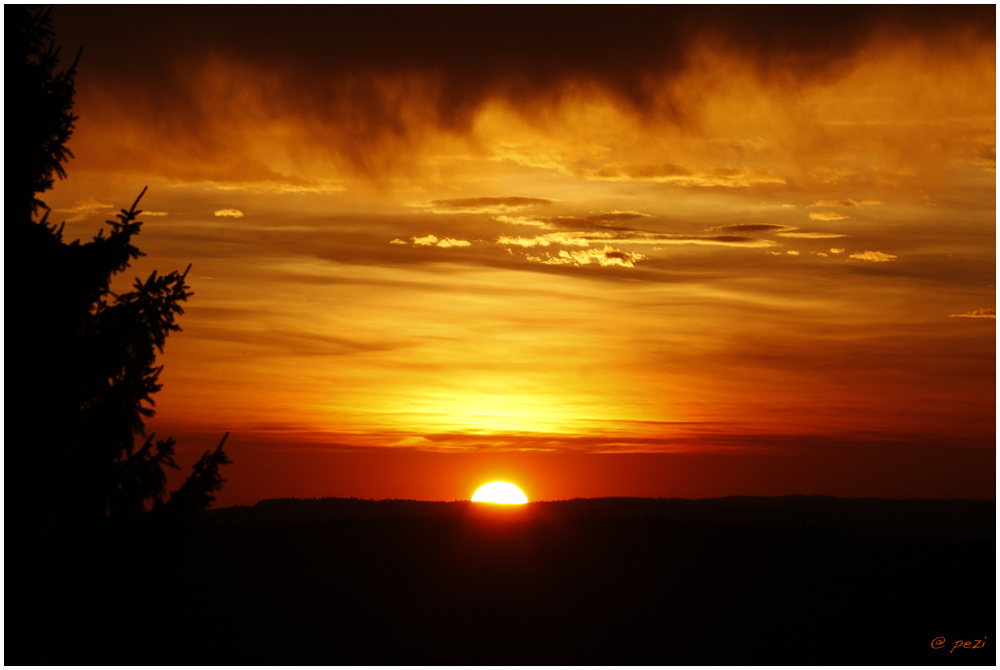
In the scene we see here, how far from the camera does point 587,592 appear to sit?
73.4ft

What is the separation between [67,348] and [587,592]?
1592cm

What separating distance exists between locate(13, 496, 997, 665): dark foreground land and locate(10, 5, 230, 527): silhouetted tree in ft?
18.5

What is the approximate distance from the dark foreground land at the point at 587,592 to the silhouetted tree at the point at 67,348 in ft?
18.5

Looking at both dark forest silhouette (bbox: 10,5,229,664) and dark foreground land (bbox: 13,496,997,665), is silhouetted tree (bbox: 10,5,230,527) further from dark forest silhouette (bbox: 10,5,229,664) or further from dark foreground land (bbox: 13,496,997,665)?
dark foreground land (bbox: 13,496,997,665)

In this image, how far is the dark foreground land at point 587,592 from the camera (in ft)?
62.5

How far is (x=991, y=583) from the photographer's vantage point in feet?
70.7

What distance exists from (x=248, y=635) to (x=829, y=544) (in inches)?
641

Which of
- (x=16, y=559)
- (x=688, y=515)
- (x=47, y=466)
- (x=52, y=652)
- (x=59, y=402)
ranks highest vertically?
(x=688, y=515)

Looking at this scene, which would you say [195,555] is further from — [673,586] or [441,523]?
[673,586]

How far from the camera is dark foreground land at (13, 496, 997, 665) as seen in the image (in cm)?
1906

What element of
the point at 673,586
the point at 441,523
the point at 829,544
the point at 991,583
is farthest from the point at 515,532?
the point at 991,583

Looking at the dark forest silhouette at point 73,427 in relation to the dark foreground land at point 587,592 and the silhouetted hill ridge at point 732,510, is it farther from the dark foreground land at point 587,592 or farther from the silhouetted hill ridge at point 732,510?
the silhouetted hill ridge at point 732,510
